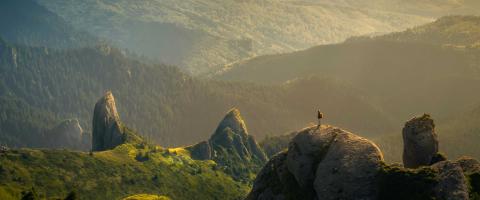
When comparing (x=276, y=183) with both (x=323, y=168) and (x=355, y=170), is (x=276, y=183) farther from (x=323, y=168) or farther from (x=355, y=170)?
(x=355, y=170)

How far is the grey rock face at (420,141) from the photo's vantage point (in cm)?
13612

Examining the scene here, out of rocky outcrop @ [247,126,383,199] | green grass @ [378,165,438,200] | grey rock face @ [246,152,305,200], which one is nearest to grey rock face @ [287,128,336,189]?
rocky outcrop @ [247,126,383,199]

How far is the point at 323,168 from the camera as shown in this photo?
12338 centimetres

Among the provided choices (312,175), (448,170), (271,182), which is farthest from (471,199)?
(271,182)

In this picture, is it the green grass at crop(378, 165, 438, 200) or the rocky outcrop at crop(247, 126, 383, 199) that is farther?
the rocky outcrop at crop(247, 126, 383, 199)

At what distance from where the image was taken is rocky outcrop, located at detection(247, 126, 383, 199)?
118m

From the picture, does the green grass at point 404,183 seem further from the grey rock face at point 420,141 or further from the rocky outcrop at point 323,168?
the grey rock face at point 420,141

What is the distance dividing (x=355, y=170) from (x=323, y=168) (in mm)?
7391

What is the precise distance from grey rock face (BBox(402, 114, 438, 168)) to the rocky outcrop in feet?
59.1

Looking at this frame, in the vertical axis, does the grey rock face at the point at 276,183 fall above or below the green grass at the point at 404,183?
below

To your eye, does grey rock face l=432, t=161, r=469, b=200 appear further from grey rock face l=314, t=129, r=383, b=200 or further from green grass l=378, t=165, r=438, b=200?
grey rock face l=314, t=129, r=383, b=200

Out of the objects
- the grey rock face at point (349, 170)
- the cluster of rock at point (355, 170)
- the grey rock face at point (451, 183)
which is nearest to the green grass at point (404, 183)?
the cluster of rock at point (355, 170)

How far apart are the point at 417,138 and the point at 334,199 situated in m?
29.1

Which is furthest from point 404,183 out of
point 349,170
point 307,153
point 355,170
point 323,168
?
point 307,153
